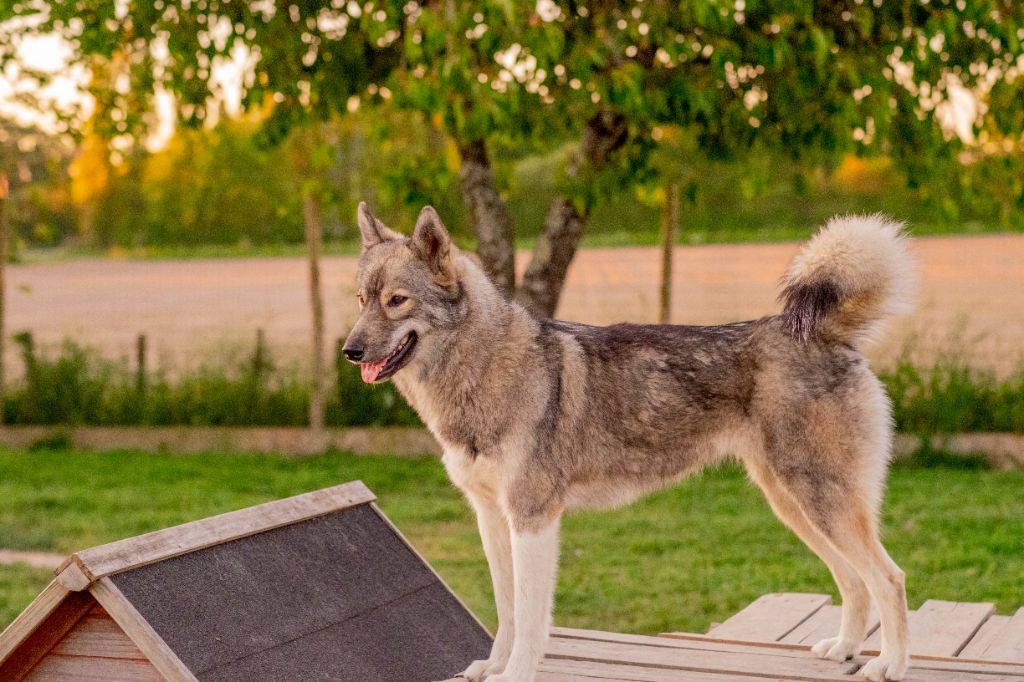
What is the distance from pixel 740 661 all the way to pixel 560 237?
177 inches

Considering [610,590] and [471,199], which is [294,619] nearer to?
[610,590]

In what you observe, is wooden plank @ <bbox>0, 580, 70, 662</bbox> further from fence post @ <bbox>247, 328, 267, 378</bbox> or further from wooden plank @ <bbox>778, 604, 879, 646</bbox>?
fence post @ <bbox>247, 328, 267, 378</bbox>

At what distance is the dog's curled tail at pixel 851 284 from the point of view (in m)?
4.28

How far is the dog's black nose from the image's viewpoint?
13.0ft

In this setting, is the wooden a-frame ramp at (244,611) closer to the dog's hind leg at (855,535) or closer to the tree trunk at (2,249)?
the dog's hind leg at (855,535)

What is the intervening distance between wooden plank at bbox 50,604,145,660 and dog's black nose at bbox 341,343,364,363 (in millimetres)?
1110

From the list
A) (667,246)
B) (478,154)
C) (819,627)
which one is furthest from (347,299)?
(819,627)

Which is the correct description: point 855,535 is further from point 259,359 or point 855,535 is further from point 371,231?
point 259,359

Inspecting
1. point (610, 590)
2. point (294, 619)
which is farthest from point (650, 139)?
point (294, 619)

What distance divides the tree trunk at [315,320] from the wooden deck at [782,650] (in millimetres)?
6228

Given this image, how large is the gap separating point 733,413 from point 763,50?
11.7 feet

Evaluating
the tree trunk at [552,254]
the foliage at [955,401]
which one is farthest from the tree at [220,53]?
the foliage at [955,401]

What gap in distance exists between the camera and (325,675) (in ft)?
12.9

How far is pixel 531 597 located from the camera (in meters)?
4.15
